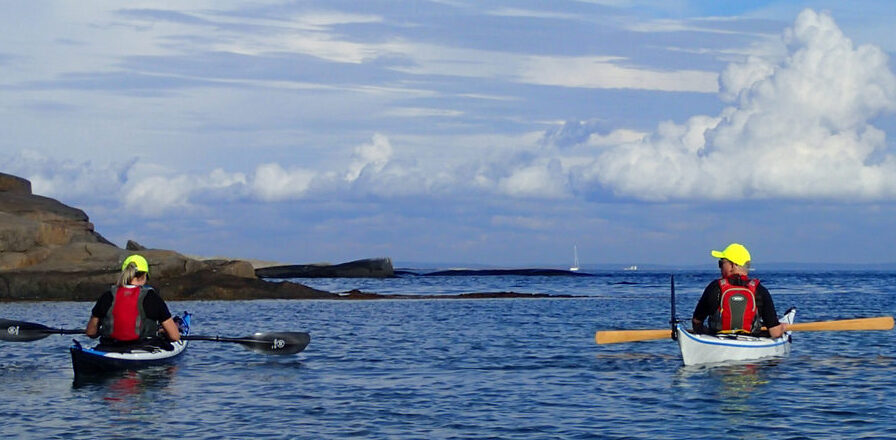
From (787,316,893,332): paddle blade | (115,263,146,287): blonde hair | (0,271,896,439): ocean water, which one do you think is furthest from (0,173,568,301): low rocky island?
(787,316,893,332): paddle blade

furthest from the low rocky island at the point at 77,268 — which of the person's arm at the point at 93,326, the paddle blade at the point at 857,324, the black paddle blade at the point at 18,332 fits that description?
the paddle blade at the point at 857,324

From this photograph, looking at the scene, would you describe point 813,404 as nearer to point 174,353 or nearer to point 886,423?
point 886,423

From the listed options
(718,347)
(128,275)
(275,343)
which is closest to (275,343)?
(275,343)

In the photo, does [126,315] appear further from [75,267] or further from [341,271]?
[341,271]

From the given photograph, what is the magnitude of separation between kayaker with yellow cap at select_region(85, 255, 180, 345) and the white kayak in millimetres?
11135

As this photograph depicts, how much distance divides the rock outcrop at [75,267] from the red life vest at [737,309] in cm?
4535

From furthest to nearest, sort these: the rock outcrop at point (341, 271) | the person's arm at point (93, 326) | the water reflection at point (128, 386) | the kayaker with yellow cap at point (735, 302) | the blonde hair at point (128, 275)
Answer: the rock outcrop at point (341, 271) → the kayaker with yellow cap at point (735, 302) → the person's arm at point (93, 326) → the blonde hair at point (128, 275) → the water reflection at point (128, 386)

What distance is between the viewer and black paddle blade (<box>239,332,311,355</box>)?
27.8m

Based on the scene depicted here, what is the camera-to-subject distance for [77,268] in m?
68.4

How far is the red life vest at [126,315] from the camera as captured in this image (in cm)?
2288

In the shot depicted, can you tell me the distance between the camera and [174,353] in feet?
82.0

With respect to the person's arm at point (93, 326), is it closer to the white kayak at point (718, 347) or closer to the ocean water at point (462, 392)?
the ocean water at point (462, 392)

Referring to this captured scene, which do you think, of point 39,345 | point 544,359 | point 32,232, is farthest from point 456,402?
point 32,232

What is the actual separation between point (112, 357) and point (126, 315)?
915 mm
